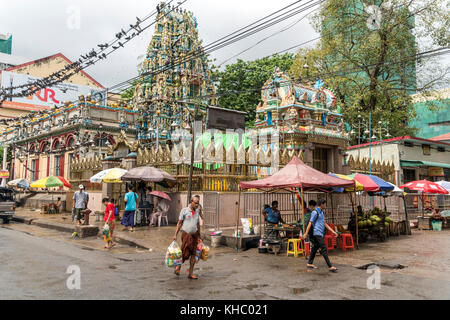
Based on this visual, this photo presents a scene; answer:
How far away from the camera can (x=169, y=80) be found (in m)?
32.0

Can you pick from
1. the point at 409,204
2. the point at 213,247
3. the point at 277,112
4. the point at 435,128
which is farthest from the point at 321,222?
the point at 435,128

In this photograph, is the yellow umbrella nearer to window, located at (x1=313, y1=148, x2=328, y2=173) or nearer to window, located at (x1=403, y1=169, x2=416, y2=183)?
window, located at (x1=313, y1=148, x2=328, y2=173)

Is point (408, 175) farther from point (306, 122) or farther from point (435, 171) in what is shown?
point (306, 122)

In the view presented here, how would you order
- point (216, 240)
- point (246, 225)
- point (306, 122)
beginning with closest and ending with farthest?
point (216, 240)
point (246, 225)
point (306, 122)

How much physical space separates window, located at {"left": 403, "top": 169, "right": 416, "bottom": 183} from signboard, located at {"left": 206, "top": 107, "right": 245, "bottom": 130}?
13.2 metres

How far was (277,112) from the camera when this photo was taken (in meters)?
21.2

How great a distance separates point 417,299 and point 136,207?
40.4 feet

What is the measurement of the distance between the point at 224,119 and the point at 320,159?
6112 mm

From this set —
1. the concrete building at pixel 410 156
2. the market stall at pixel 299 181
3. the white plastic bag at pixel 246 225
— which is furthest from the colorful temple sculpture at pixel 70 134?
the concrete building at pixel 410 156

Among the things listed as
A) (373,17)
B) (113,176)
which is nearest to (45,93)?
(113,176)

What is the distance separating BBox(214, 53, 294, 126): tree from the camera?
4000cm

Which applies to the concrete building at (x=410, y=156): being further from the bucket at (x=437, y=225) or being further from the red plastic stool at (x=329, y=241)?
the red plastic stool at (x=329, y=241)

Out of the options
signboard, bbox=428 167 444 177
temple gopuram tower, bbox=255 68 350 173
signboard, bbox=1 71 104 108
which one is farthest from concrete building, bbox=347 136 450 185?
signboard, bbox=1 71 104 108
